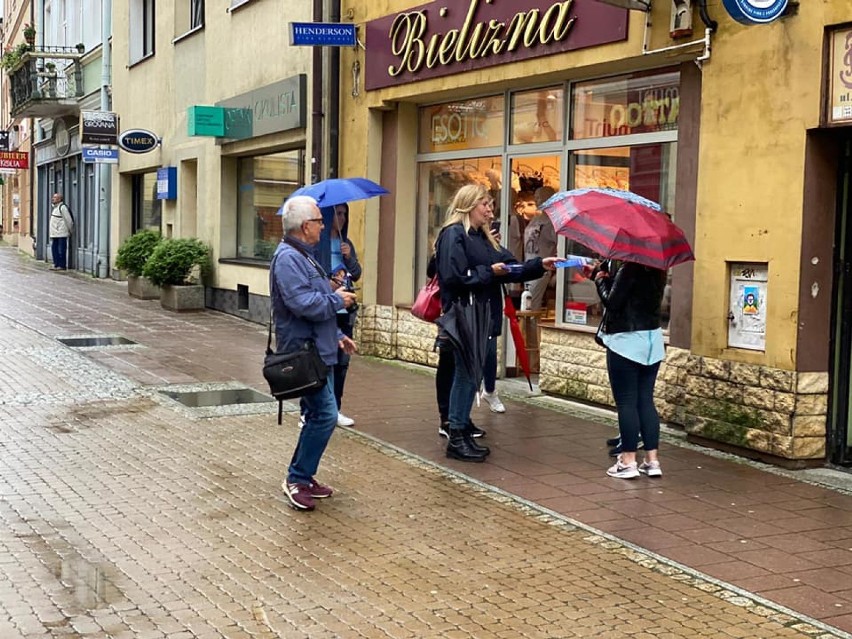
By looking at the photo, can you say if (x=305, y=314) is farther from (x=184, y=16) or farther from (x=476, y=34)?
(x=184, y=16)

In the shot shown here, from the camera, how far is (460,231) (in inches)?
299

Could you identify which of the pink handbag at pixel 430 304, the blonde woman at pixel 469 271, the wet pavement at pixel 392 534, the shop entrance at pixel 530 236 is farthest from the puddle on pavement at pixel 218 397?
the blonde woman at pixel 469 271

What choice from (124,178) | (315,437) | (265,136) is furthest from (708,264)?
(124,178)

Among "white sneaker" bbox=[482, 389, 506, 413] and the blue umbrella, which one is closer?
the blue umbrella

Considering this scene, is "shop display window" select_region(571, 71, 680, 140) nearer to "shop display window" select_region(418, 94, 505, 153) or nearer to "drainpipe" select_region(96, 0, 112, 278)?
"shop display window" select_region(418, 94, 505, 153)

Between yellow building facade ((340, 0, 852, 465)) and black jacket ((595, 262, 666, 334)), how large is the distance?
100 cm

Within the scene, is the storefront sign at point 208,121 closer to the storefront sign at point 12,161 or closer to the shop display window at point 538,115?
the shop display window at point 538,115

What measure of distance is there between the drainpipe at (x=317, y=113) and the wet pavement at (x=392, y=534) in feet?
15.0

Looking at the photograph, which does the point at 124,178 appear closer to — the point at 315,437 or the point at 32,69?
the point at 32,69

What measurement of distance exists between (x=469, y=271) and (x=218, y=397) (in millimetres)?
3641

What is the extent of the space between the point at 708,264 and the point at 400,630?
4511 mm

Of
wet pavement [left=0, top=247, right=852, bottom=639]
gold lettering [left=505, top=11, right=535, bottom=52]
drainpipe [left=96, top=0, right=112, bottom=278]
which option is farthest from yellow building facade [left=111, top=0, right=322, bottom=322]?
wet pavement [left=0, top=247, right=852, bottom=639]

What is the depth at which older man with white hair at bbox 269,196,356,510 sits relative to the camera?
6.27m

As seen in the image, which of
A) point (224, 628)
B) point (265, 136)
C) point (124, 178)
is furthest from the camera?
point (124, 178)
